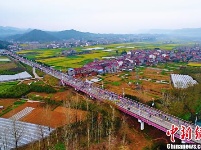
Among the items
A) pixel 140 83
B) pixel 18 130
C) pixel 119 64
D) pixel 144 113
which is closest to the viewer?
pixel 18 130

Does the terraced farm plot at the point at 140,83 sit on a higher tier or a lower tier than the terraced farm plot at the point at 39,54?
lower

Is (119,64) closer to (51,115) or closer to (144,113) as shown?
(51,115)

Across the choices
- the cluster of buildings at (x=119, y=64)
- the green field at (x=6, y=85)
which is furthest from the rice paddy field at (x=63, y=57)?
the green field at (x=6, y=85)

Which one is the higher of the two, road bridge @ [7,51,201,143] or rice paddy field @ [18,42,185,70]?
rice paddy field @ [18,42,185,70]

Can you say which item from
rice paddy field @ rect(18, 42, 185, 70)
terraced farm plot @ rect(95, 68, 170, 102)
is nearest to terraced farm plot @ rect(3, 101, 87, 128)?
terraced farm plot @ rect(95, 68, 170, 102)

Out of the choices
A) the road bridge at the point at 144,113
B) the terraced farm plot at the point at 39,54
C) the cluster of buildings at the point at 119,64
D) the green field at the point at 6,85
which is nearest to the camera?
the road bridge at the point at 144,113

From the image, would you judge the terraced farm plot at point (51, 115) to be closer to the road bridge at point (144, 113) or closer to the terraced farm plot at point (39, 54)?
the road bridge at point (144, 113)

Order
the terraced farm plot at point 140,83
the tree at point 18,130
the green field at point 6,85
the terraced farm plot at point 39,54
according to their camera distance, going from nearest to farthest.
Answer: the tree at point 18,130 < the terraced farm plot at point 140,83 < the green field at point 6,85 < the terraced farm plot at point 39,54

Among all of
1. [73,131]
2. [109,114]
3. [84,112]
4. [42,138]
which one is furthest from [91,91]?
[42,138]

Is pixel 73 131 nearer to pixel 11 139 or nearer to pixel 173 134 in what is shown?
pixel 11 139

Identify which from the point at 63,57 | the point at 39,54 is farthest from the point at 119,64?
the point at 39,54

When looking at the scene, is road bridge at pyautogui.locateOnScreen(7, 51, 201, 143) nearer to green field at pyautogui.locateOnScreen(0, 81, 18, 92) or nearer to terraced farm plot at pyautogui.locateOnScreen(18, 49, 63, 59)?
green field at pyautogui.locateOnScreen(0, 81, 18, 92)
